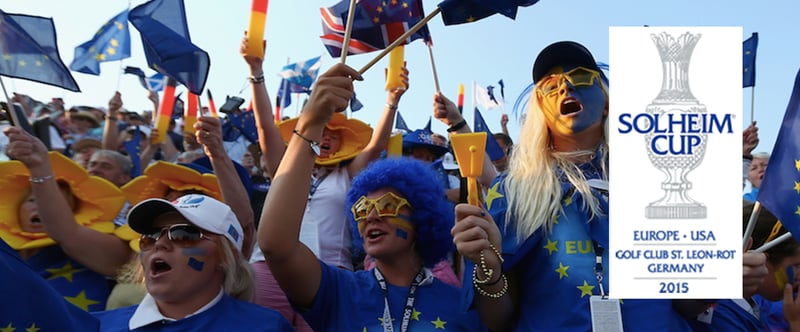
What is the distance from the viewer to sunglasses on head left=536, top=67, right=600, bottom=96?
297 cm

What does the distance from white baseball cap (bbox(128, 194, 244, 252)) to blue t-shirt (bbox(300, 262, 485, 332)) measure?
1.67 ft

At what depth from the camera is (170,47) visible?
14.4 feet

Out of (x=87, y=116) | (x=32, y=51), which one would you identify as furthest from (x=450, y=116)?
(x=87, y=116)

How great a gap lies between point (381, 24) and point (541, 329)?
206 centimetres

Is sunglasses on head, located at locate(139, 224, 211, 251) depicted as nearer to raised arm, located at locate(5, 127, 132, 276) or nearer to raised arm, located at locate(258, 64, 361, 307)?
raised arm, located at locate(258, 64, 361, 307)

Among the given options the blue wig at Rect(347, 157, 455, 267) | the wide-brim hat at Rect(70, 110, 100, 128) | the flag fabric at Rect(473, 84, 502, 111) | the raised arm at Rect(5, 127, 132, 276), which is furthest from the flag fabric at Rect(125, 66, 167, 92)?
the blue wig at Rect(347, 157, 455, 267)

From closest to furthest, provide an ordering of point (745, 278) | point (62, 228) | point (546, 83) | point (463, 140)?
point (463, 140) < point (745, 278) < point (546, 83) < point (62, 228)

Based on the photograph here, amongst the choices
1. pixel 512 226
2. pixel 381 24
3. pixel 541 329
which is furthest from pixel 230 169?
pixel 541 329

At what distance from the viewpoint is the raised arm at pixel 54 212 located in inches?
138

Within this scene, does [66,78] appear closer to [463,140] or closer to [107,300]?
[107,300]

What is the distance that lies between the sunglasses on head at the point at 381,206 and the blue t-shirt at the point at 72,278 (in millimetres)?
1393

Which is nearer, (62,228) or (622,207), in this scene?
(622,207)

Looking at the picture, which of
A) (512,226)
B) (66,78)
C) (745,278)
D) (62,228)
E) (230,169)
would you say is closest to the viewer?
(745,278)

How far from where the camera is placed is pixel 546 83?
10.0 feet
